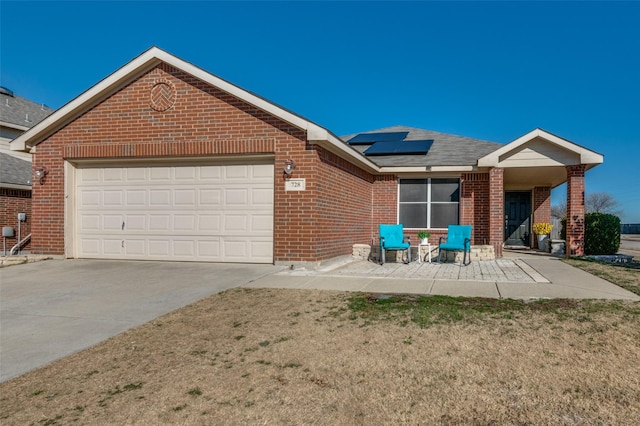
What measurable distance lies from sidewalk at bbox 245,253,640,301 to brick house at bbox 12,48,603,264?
138 cm

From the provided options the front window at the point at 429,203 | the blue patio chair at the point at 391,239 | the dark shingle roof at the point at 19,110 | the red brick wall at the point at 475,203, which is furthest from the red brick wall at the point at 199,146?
the dark shingle roof at the point at 19,110

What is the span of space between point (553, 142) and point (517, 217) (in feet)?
20.3

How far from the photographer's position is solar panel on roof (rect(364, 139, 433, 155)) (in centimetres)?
1464

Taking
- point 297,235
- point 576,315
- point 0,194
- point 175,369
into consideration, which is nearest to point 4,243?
point 0,194

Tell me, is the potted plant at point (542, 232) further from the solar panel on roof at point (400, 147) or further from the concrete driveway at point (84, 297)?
the concrete driveway at point (84, 297)

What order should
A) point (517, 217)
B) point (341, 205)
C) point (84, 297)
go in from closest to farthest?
point (84, 297) < point (341, 205) < point (517, 217)

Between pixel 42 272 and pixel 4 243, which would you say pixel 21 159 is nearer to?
pixel 4 243

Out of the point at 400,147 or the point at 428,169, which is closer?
the point at 428,169

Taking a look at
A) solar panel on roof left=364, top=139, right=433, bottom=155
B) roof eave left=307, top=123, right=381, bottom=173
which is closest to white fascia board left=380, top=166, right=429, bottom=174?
solar panel on roof left=364, top=139, right=433, bottom=155

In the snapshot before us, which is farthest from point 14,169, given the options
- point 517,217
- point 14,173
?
point 517,217

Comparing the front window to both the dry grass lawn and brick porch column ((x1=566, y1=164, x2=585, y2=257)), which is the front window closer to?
brick porch column ((x1=566, y1=164, x2=585, y2=257))

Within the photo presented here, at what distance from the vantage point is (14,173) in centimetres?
1453

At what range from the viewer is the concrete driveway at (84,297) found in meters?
4.68

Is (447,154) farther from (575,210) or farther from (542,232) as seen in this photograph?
(542,232)
